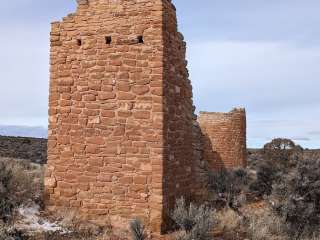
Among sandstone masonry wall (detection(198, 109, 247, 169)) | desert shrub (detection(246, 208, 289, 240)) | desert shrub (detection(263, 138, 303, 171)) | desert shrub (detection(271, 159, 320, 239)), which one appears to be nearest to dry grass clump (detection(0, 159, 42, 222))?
desert shrub (detection(246, 208, 289, 240))

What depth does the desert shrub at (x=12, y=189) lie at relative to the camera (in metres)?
8.45

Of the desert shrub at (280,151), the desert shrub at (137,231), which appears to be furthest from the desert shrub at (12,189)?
the desert shrub at (280,151)

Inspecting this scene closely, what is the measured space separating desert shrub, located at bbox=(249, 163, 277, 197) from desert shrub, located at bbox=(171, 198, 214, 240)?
336 inches

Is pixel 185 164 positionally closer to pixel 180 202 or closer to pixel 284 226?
pixel 180 202

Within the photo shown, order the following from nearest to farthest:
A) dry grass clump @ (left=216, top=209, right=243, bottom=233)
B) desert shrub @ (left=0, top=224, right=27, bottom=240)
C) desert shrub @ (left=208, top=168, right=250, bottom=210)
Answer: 1. desert shrub @ (left=0, top=224, right=27, bottom=240)
2. dry grass clump @ (left=216, top=209, right=243, bottom=233)
3. desert shrub @ (left=208, top=168, right=250, bottom=210)

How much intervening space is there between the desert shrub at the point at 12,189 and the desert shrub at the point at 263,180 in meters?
8.74

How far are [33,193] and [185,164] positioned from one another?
323 centimetres

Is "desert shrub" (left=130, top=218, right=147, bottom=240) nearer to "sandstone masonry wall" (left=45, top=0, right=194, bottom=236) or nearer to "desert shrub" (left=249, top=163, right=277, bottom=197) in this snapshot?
"sandstone masonry wall" (left=45, top=0, right=194, bottom=236)

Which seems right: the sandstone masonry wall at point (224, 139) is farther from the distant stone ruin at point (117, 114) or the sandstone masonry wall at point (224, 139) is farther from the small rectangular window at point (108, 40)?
the small rectangular window at point (108, 40)

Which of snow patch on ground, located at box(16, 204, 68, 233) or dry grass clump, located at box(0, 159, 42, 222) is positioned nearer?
snow patch on ground, located at box(16, 204, 68, 233)

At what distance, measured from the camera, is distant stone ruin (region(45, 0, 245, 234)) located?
851cm

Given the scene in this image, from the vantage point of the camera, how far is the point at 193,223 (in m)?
7.89

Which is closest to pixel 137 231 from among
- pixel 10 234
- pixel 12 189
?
pixel 10 234

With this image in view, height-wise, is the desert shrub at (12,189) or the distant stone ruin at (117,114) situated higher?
the distant stone ruin at (117,114)
